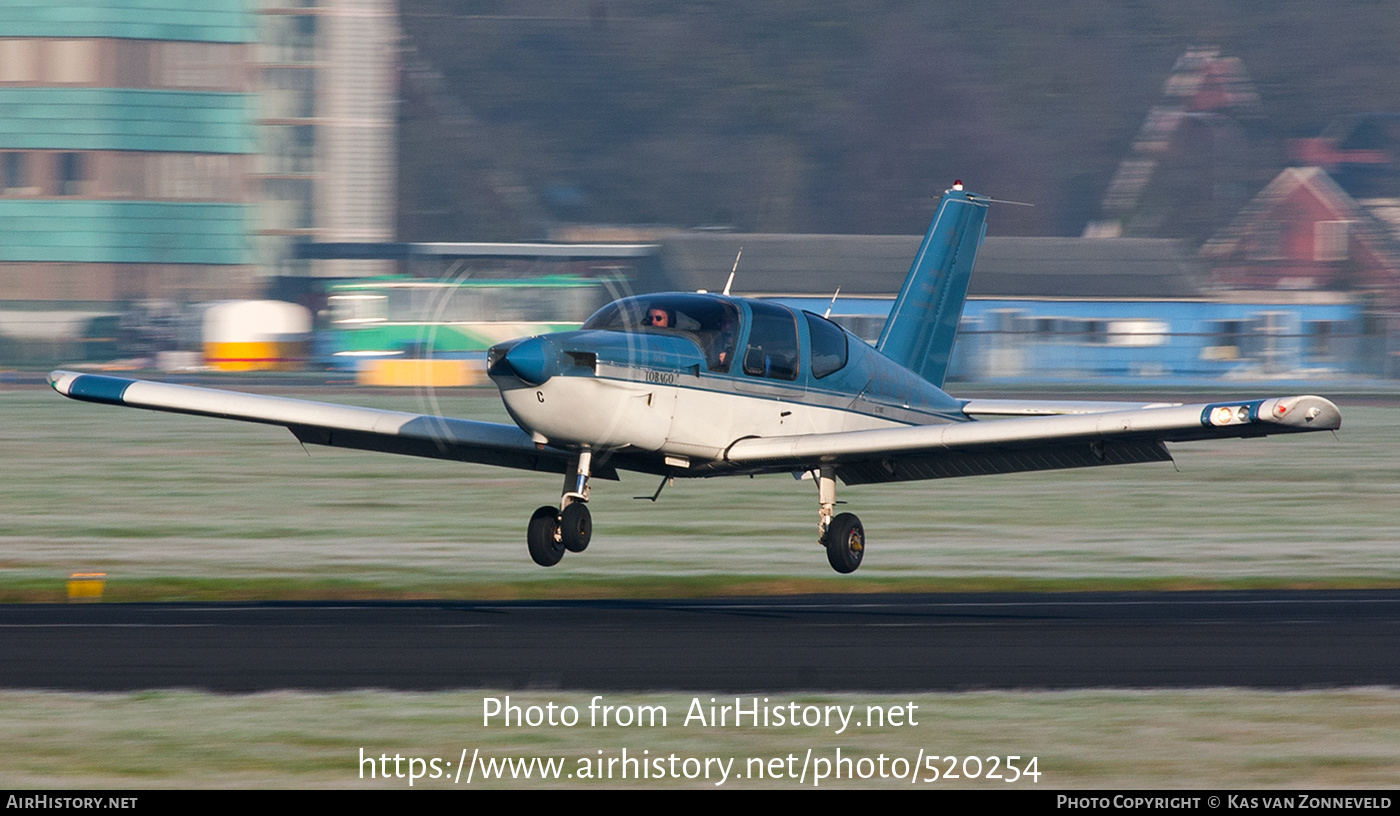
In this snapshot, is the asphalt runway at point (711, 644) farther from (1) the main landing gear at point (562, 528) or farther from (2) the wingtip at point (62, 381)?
(2) the wingtip at point (62, 381)

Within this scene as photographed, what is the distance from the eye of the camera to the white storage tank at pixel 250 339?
66062 millimetres

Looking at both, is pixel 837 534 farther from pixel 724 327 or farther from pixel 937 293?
pixel 937 293

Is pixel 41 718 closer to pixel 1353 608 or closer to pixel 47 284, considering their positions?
pixel 1353 608

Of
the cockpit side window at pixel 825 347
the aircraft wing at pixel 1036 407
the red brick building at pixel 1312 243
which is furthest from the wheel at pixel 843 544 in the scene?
the red brick building at pixel 1312 243

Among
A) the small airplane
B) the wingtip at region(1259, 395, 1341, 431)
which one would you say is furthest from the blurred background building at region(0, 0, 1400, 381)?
the wingtip at region(1259, 395, 1341, 431)

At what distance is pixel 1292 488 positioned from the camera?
3030 cm

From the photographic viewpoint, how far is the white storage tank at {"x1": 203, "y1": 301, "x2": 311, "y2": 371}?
6606 centimetres

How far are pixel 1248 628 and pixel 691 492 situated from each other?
15.3 metres

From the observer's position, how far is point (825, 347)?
52.6ft

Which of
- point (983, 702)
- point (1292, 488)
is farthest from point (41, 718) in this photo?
point (1292, 488)

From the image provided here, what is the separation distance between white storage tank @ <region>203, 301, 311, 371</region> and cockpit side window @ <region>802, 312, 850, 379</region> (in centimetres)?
5271

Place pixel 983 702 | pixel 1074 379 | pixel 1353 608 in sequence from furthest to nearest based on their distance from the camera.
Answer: pixel 1074 379 < pixel 1353 608 < pixel 983 702

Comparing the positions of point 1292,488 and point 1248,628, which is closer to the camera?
point 1248,628

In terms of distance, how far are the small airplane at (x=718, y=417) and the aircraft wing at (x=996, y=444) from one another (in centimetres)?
2
